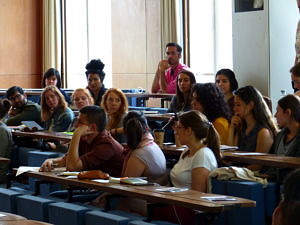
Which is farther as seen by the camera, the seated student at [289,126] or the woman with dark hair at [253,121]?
the woman with dark hair at [253,121]

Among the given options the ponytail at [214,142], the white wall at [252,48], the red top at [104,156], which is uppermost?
the white wall at [252,48]

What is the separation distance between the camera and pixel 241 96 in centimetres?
571

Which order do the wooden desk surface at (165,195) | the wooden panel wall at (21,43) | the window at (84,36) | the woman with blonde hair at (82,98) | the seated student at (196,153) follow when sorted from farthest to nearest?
the wooden panel wall at (21,43) < the window at (84,36) < the woman with blonde hair at (82,98) < the seated student at (196,153) < the wooden desk surface at (165,195)

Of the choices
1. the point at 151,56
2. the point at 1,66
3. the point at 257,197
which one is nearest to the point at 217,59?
the point at 151,56

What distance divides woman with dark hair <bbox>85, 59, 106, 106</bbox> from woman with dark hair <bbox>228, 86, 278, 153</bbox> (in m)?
2.87

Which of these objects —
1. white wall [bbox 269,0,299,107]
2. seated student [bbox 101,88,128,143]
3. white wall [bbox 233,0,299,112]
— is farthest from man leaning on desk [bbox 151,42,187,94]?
seated student [bbox 101,88,128,143]

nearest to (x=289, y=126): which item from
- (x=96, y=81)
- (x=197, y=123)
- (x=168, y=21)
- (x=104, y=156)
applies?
(x=197, y=123)

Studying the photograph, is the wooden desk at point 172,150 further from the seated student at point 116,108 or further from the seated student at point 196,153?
the seated student at point 116,108

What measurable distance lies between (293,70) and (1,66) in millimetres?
8587

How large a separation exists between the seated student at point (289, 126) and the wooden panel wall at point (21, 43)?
9130 mm

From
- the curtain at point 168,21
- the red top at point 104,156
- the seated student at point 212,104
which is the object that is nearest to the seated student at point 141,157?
the red top at point 104,156

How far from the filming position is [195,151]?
4.95 m

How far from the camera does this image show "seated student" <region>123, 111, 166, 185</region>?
521 centimetres

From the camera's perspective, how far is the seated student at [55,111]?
25.7 ft
